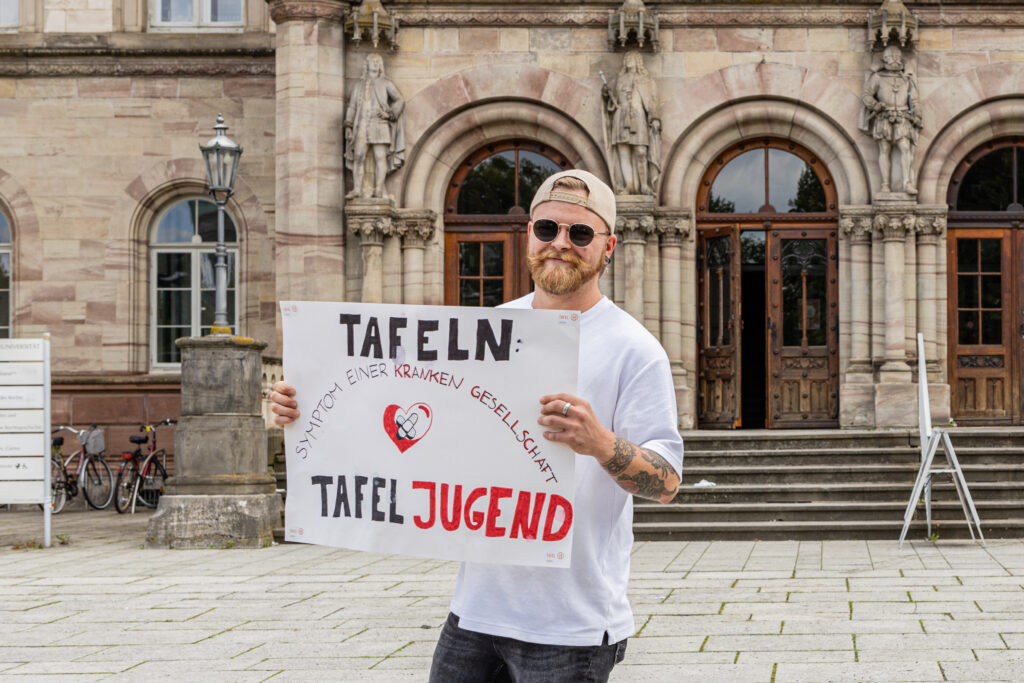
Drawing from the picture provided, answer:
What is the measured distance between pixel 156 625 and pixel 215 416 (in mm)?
5322

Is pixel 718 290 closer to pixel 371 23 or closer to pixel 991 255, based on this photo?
pixel 991 255

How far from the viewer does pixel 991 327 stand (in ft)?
61.1

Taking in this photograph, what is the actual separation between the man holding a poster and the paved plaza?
355cm

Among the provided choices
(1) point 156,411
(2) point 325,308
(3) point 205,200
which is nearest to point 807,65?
(3) point 205,200

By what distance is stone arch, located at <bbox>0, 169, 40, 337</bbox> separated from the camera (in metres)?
20.7

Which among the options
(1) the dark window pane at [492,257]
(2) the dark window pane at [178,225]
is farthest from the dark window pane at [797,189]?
(2) the dark window pane at [178,225]

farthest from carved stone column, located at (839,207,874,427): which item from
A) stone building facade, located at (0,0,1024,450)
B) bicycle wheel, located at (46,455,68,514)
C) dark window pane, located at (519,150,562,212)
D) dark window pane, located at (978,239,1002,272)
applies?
bicycle wheel, located at (46,455,68,514)

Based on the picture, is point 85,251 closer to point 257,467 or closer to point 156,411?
point 156,411

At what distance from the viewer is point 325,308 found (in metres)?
3.78

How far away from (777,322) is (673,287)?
5.06 feet

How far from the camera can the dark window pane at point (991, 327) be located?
18.6 m

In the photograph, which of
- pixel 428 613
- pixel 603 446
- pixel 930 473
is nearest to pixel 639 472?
pixel 603 446

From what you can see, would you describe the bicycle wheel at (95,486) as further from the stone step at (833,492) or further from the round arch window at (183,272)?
the stone step at (833,492)

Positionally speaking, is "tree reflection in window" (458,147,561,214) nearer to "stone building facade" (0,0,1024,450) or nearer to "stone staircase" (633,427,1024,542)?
"stone building facade" (0,0,1024,450)
